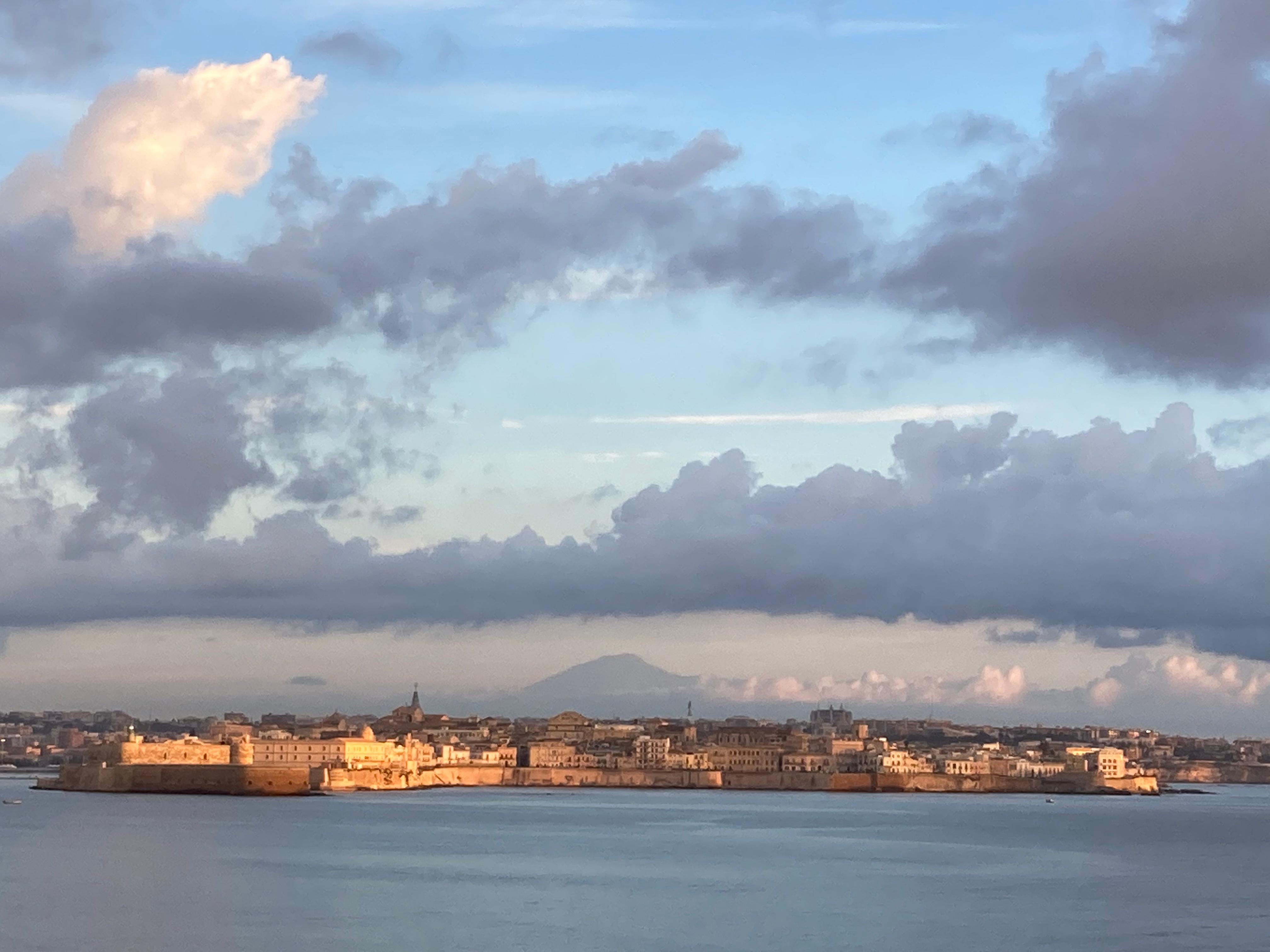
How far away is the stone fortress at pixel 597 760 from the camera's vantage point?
125312 mm

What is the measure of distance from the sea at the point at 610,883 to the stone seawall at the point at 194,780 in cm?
1998

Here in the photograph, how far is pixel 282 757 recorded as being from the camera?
134 m

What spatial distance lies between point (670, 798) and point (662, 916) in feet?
288

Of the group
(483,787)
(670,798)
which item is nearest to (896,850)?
(670,798)

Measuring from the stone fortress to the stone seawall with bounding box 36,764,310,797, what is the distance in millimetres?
164

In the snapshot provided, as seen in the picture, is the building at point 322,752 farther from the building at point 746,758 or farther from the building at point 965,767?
the building at point 965,767

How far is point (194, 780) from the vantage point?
4478 inches

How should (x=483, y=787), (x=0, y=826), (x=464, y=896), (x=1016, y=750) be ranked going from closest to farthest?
(x=464, y=896), (x=0, y=826), (x=483, y=787), (x=1016, y=750)

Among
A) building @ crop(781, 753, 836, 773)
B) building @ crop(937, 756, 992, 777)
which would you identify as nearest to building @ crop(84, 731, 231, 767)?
building @ crop(781, 753, 836, 773)

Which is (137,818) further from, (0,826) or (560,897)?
(560,897)

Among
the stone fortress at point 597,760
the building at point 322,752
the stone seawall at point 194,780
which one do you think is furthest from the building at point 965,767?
the stone seawall at point 194,780

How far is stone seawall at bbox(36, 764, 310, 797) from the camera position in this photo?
112438 mm

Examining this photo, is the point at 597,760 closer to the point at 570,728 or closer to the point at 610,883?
the point at 570,728

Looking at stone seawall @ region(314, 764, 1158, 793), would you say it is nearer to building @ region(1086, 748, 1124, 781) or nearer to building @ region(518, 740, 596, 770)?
building @ region(518, 740, 596, 770)
